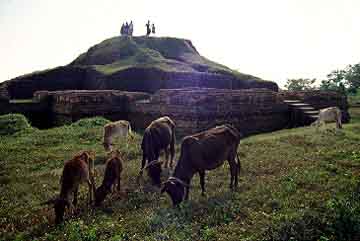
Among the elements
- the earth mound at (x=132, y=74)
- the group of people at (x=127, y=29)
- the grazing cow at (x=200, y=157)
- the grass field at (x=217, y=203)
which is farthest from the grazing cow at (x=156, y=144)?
the group of people at (x=127, y=29)

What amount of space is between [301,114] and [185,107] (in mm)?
6800

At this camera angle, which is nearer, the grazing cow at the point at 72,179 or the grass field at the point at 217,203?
the grass field at the point at 217,203

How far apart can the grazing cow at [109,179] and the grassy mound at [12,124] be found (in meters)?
8.84

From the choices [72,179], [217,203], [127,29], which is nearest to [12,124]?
[72,179]

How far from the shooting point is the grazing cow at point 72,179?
607 centimetres

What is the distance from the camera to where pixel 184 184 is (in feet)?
22.2

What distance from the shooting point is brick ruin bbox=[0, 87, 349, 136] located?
583 inches

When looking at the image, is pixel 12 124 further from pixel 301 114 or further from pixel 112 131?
pixel 301 114

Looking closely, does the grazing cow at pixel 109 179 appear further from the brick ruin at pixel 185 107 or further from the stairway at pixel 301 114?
the stairway at pixel 301 114

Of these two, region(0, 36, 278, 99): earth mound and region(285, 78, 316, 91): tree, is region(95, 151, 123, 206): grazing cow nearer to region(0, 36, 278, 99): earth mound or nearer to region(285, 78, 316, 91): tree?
region(0, 36, 278, 99): earth mound

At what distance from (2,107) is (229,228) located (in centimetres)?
1637

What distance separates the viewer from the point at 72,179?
638cm

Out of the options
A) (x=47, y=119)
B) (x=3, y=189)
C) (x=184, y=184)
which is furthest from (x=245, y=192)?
(x=47, y=119)

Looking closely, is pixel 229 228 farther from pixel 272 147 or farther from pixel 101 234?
pixel 272 147
